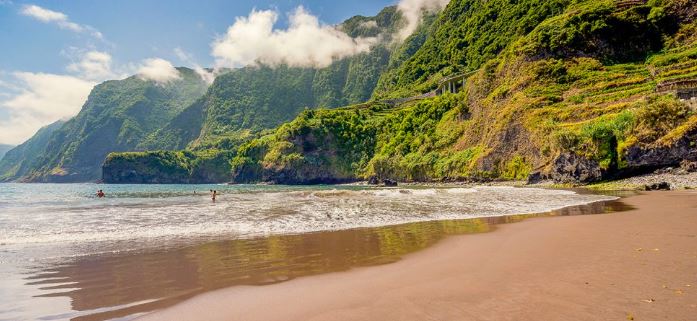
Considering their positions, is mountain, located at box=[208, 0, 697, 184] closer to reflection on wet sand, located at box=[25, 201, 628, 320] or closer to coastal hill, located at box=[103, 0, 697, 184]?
coastal hill, located at box=[103, 0, 697, 184]

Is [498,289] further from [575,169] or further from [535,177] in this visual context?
[535,177]

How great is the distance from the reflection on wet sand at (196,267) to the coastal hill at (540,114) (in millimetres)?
45444

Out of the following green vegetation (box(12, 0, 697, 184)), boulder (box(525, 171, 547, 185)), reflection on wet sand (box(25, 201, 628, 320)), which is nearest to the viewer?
reflection on wet sand (box(25, 201, 628, 320))

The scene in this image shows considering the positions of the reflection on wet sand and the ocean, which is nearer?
the reflection on wet sand

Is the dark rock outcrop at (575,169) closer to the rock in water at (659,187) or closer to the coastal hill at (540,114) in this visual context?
the coastal hill at (540,114)

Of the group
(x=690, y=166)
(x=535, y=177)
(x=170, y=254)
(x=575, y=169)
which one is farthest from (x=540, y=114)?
(x=170, y=254)

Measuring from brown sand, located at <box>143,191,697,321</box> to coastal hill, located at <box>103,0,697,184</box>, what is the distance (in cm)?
4499

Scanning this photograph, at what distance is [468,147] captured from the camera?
90875mm

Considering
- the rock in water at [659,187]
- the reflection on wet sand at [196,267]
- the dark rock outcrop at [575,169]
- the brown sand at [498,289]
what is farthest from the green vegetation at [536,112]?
the reflection on wet sand at [196,267]

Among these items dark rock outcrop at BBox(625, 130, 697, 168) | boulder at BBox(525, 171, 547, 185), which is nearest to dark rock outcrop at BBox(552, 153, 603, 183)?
boulder at BBox(525, 171, 547, 185)

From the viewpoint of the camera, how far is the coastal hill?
163 feet

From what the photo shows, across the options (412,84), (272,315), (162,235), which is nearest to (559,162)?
(162,235)

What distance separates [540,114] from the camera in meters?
69.6

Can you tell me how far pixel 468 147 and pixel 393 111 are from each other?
60.6 meters
